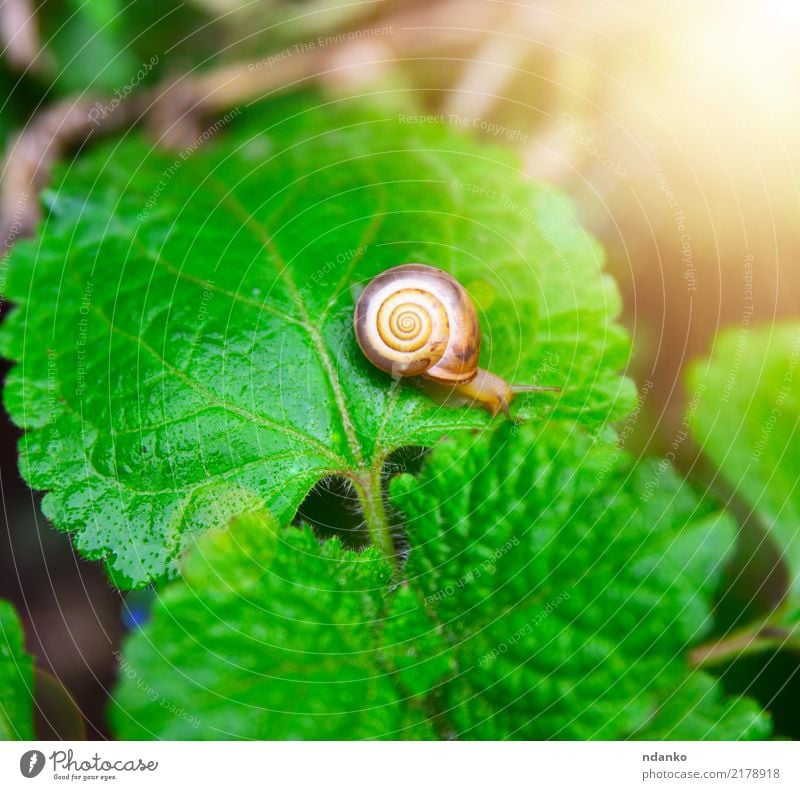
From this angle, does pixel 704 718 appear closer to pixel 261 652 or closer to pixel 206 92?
pixel 261 652

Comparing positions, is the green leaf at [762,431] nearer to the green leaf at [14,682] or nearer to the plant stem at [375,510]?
the plant stem at [375,510]

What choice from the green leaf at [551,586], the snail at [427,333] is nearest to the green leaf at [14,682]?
the green leaf at [551,586]

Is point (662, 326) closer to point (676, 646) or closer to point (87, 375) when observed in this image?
point (676, 646)

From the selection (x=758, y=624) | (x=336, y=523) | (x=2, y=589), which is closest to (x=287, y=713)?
(x=336, y=523)
